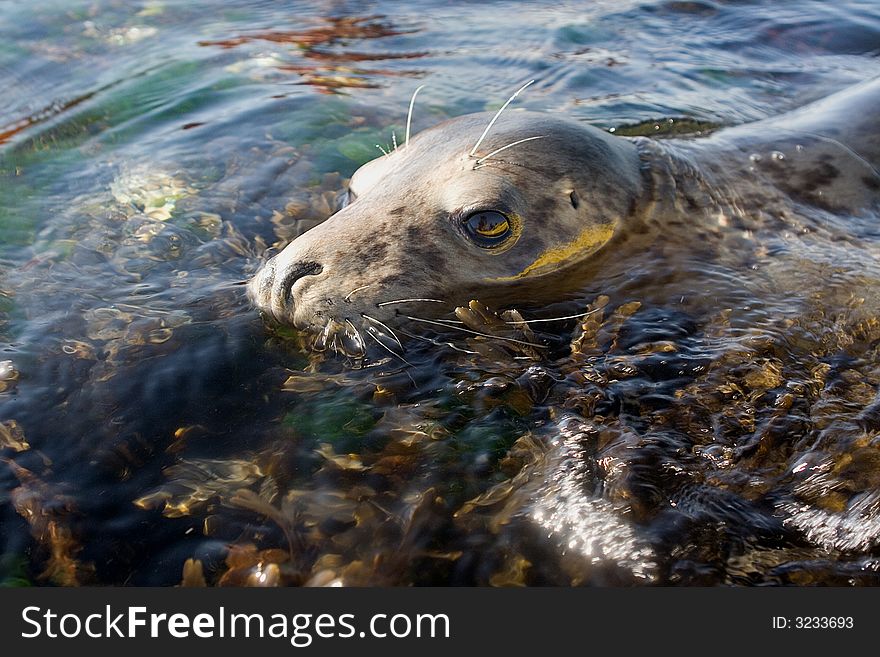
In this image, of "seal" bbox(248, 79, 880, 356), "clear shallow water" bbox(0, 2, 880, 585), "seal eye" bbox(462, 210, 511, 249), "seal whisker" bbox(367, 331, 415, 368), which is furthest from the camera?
"seal eye" bbox(462, 210, 511, 249)

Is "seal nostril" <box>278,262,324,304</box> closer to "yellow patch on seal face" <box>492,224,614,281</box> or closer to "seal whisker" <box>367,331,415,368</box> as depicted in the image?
"seal whisker" <box>367,331,415,368</box>

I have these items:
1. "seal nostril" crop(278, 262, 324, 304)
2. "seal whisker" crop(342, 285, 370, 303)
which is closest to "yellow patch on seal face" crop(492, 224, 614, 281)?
"seal whisker" crop(342, 285, 370, 303)

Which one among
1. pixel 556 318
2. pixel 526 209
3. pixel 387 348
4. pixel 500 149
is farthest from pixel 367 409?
pixel 500 149

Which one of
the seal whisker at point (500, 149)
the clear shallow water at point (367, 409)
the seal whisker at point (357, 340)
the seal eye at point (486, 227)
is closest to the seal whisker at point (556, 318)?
the clear shallow water at point (367, 409)

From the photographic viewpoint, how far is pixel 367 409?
2.96 metres

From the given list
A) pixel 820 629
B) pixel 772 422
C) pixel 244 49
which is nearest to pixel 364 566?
pixel 820 629

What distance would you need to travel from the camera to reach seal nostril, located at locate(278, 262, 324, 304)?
3270mm

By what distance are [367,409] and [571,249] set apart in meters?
1.20

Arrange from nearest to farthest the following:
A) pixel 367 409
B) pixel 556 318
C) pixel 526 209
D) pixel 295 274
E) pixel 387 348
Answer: pixel 367 409 < pixel 387 348 < pixel 295 274 < pixel 556 318 < pixel 526 209

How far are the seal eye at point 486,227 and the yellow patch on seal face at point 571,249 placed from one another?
0.51ft

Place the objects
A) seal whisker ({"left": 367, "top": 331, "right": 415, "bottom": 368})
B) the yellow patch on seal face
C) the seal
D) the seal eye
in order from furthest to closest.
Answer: the yellow patch on seal face → the seal eye → the seal → seal whisker ({"left": 367, "top": 331, "right": 415, "bottom": 368})

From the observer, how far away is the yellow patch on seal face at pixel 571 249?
140 inches

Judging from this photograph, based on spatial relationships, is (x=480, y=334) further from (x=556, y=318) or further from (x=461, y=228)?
(x=461, y=228)

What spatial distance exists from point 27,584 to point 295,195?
2.72 metres
